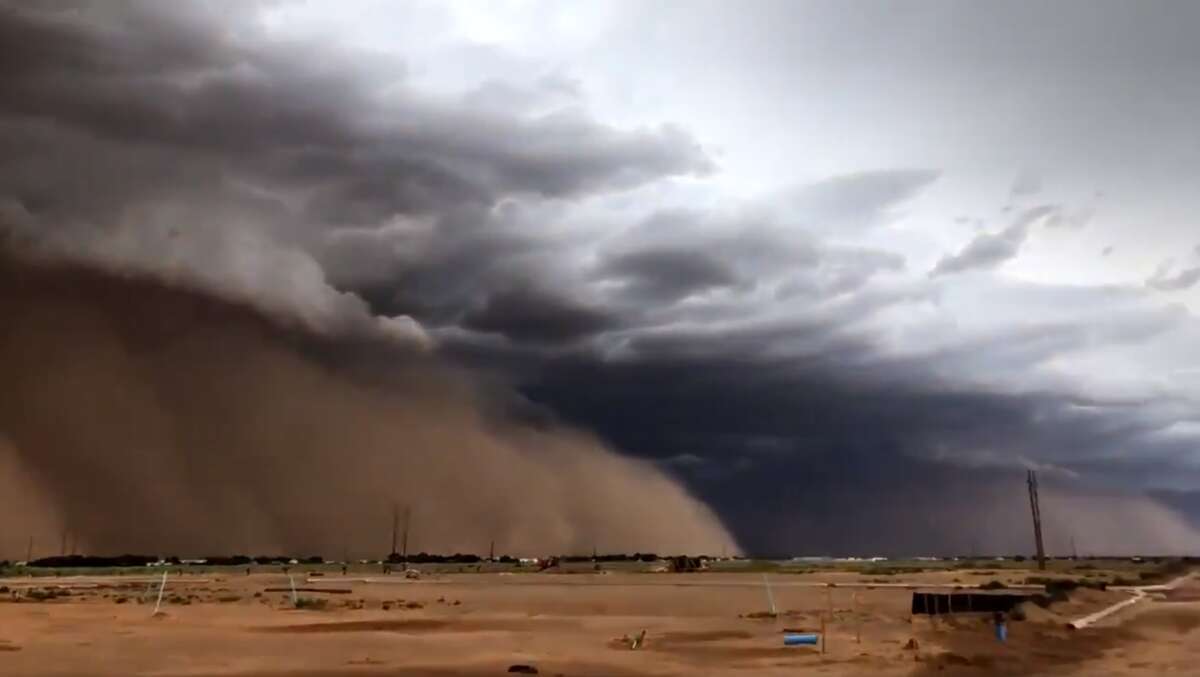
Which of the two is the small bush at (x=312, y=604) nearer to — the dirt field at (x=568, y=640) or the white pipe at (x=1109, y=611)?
the dirt field at (x=568, y=640)

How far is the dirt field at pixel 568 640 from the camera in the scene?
34.0 meters

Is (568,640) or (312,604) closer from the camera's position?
(568,640)

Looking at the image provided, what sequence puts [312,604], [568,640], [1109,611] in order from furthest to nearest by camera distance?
[312,604] < [1109,611] < [568,640]

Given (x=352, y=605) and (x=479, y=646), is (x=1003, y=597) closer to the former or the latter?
(x=479, y=646)

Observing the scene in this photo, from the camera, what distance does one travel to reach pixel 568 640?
44.9 m

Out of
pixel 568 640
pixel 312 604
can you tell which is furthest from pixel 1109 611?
pixel 312 604

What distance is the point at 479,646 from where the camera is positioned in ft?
137

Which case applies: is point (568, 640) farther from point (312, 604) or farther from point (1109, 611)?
point (1109, 611)

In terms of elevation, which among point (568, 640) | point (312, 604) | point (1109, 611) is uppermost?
point (312, 604)

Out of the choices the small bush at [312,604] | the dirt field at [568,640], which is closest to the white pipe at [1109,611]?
the dirt field at [568,640]

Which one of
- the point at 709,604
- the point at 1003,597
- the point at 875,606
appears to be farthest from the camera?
the point at 709,604

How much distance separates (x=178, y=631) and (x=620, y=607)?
34.6 m

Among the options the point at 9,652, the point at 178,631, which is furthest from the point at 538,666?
the point at 178,631

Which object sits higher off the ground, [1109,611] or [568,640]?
[568,640]
